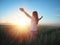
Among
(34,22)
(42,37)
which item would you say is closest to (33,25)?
(34,22)

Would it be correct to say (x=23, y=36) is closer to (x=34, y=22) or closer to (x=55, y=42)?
(x=34, y=22)

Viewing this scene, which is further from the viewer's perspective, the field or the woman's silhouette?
the field

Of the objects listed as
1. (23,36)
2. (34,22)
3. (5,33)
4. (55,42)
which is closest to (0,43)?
(5,33)

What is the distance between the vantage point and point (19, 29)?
2.62 meters

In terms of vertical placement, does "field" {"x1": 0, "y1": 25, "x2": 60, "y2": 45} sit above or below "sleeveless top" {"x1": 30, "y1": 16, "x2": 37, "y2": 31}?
below

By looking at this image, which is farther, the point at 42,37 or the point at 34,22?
the point at 42,37

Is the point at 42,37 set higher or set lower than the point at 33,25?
lower

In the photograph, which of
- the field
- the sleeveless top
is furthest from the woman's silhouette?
the field

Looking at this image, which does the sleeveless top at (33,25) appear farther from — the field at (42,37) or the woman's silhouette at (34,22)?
the field at (42,37)

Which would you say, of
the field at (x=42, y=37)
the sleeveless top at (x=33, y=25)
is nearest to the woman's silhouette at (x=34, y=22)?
the sleeveless top at (x=33, y=25)

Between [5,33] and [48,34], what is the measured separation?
664 mm

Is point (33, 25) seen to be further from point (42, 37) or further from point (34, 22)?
point (42, 37)

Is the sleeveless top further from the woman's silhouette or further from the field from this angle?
the field

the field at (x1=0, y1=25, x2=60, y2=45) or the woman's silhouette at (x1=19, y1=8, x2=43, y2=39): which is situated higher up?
the woman's silhouette at (x1=19, y1=8, x2=43, y2=39)
